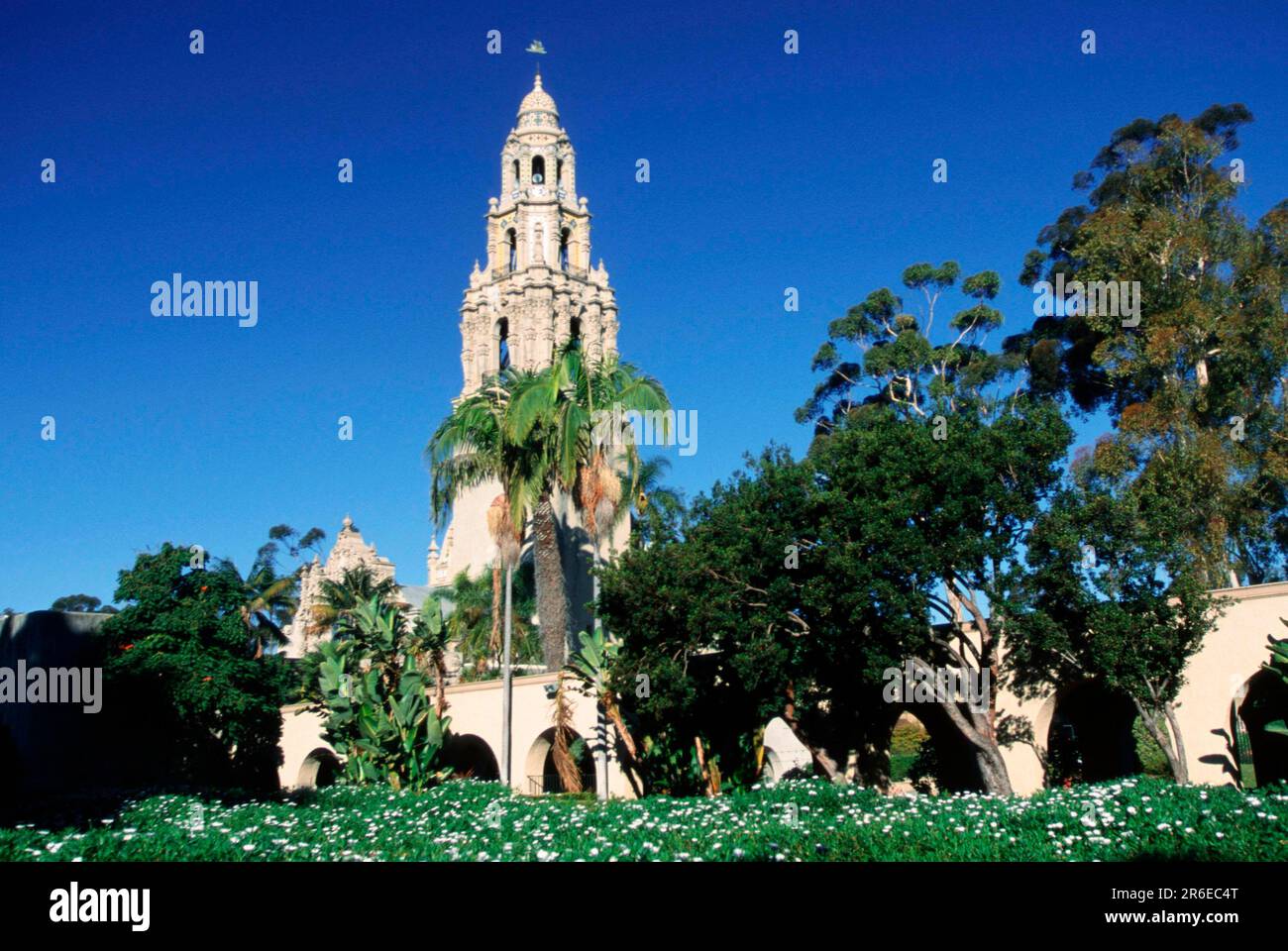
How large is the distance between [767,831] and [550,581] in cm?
1396

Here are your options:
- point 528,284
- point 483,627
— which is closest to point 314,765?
point 483,627

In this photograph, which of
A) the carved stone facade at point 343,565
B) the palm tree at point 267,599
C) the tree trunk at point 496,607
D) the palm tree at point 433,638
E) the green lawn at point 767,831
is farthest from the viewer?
the carved stone facade at point 343,565

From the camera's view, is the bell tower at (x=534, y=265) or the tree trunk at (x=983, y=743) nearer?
the tree trunk at (x=983, y=743)

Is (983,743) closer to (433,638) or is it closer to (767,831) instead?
(767,831)

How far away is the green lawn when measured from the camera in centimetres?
1119

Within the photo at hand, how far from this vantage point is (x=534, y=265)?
6475 cm

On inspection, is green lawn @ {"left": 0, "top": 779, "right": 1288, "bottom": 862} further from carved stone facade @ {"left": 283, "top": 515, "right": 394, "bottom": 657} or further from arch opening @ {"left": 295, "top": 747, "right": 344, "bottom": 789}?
carved stone facade @ {"left": 283, "top": 515, "right": 394, "bottom": 657}

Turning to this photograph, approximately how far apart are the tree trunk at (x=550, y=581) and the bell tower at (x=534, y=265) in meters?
38.9

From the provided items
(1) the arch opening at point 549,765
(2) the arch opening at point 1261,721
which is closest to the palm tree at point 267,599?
(1) the arch opening at point 549,765

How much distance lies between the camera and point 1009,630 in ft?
58.8

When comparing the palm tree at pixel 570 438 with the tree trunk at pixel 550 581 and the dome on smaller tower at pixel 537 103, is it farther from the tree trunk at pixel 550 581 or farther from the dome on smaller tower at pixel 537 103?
the dome on smaller tower at pixel 537 103

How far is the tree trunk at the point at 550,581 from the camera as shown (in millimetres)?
25828
